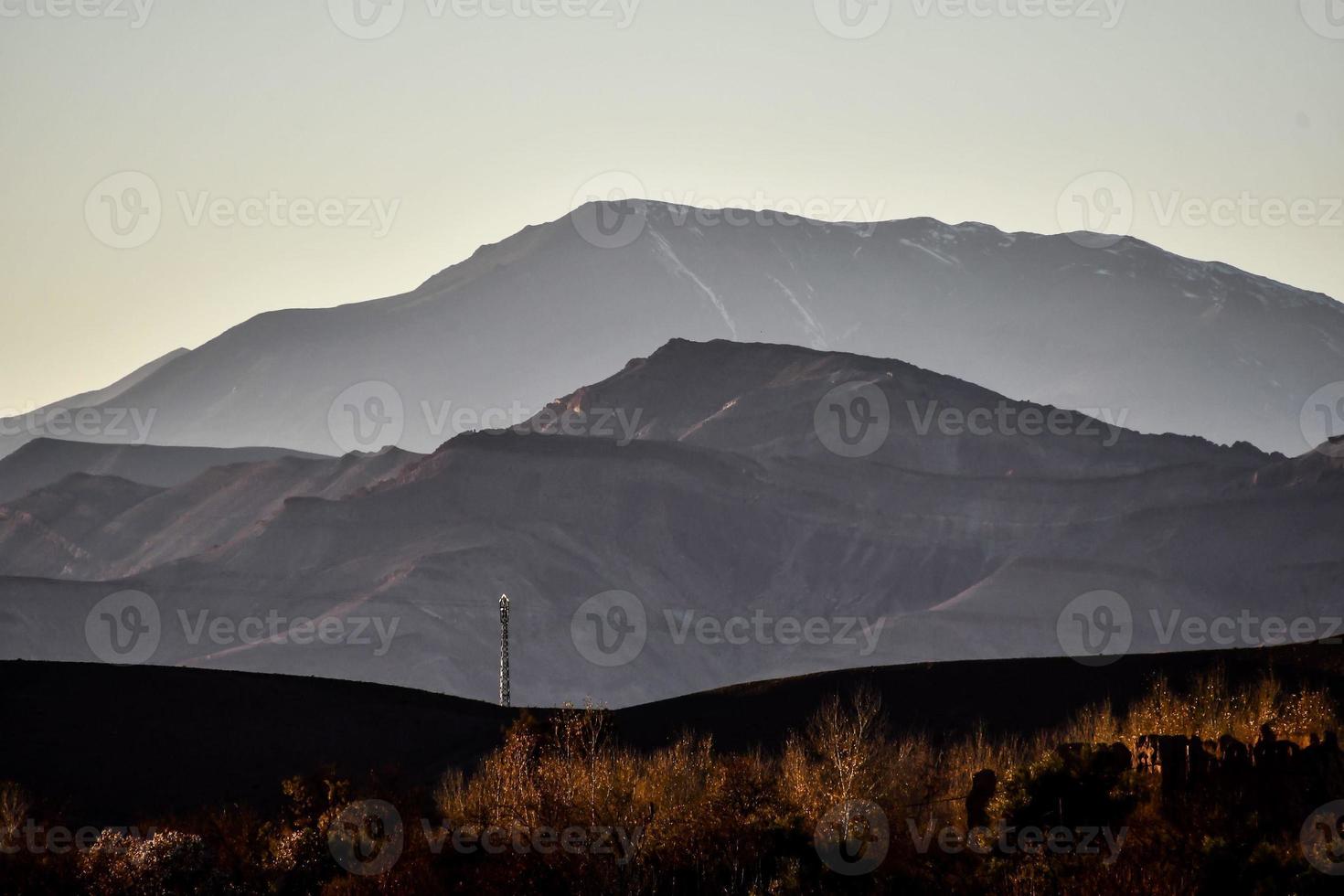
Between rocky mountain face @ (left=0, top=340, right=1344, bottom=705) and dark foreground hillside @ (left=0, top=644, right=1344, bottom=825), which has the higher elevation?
rocky mountain face @ (left=0, top=340, right=1344, bottom=705)

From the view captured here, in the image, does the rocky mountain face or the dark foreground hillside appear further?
the rocky mountain face

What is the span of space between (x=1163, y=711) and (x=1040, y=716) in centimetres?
2042

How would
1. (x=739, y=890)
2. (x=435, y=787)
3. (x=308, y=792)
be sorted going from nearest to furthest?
(x=739, y=890) → (x=308, y=792) → (x=435, y=787)

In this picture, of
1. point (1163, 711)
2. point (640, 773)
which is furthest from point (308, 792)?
point (1163, 711)

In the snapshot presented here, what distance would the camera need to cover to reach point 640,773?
4909cm

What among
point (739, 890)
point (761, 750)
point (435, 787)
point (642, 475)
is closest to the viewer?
point (739, 890)

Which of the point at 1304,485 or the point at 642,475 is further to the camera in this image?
the point at 642,475

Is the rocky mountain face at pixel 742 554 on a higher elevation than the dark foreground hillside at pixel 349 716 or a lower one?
higher

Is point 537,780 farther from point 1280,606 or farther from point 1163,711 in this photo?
point 1280,606

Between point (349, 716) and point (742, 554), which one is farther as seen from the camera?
point (742, 554)

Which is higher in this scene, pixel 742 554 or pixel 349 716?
pixel 742 554

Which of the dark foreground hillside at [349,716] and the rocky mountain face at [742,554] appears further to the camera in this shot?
the rocky mountain face at [742,554]

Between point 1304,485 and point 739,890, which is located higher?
point 1304,485

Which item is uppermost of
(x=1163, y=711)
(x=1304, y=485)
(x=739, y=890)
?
(x=1304, y=485)
